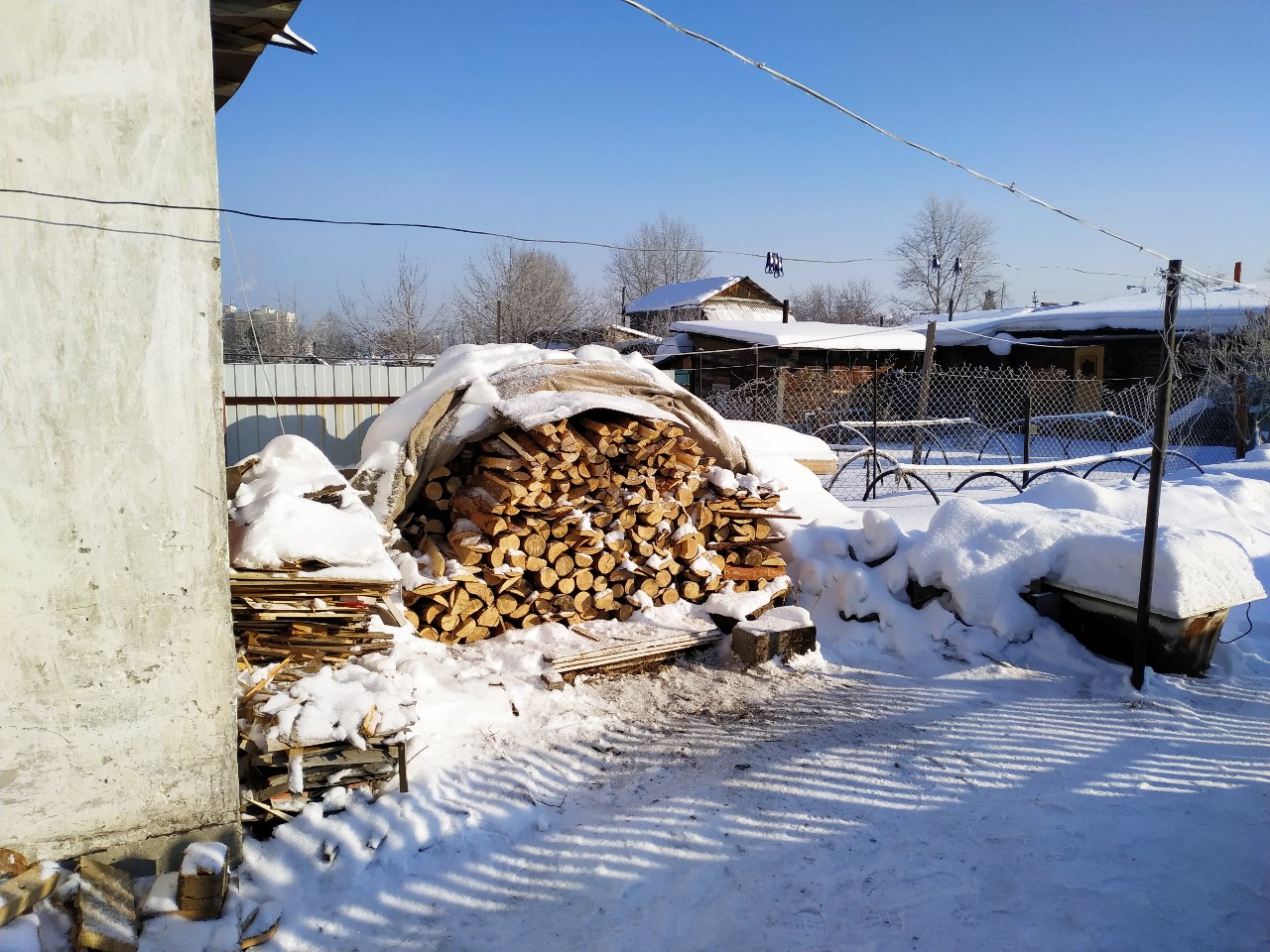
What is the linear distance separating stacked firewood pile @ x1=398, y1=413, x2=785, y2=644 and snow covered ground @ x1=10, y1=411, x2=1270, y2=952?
27 cm

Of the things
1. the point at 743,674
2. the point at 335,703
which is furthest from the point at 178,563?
the point at 743,674

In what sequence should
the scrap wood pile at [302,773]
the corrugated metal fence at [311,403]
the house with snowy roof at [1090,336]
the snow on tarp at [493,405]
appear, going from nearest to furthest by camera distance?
the scrap wood pile at [302,773] → the snow on tarp at [493,405] → the corrugated metal fence at [311,403] → the house with snowy roof at [1090,336]

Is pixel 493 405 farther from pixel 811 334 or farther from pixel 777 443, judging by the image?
pixel 811 334

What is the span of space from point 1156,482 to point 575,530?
145 inches

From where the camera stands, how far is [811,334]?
19.8 metres

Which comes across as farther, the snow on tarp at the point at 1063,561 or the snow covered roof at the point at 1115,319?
the snow covered roof at the point at 1115,319

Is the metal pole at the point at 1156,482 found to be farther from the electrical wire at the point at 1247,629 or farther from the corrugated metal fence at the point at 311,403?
the corrugated metal fence at the point at 311,403

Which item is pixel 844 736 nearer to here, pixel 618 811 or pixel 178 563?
pixel 618 811

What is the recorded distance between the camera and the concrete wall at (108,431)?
2.65 meters

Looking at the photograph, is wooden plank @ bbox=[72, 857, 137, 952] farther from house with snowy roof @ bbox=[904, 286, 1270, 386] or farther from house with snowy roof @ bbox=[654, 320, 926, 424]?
house with snowy roof @ bbox=[904, 286, 1270, 386]

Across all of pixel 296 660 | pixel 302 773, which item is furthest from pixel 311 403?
pixel 302 773

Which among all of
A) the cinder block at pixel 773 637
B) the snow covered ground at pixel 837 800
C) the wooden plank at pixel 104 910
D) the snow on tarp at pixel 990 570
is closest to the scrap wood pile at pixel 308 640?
the snow covered ground at pixel 837 800

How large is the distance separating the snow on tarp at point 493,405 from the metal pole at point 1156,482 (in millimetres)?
2875

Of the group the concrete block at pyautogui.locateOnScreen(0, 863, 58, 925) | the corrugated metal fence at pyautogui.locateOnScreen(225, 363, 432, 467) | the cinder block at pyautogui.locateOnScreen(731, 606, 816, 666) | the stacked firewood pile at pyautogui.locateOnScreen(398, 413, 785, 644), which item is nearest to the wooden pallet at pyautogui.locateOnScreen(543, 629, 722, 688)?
the cinder block at pyautogui.locateOnScreen(731, 606, 816, 666)
